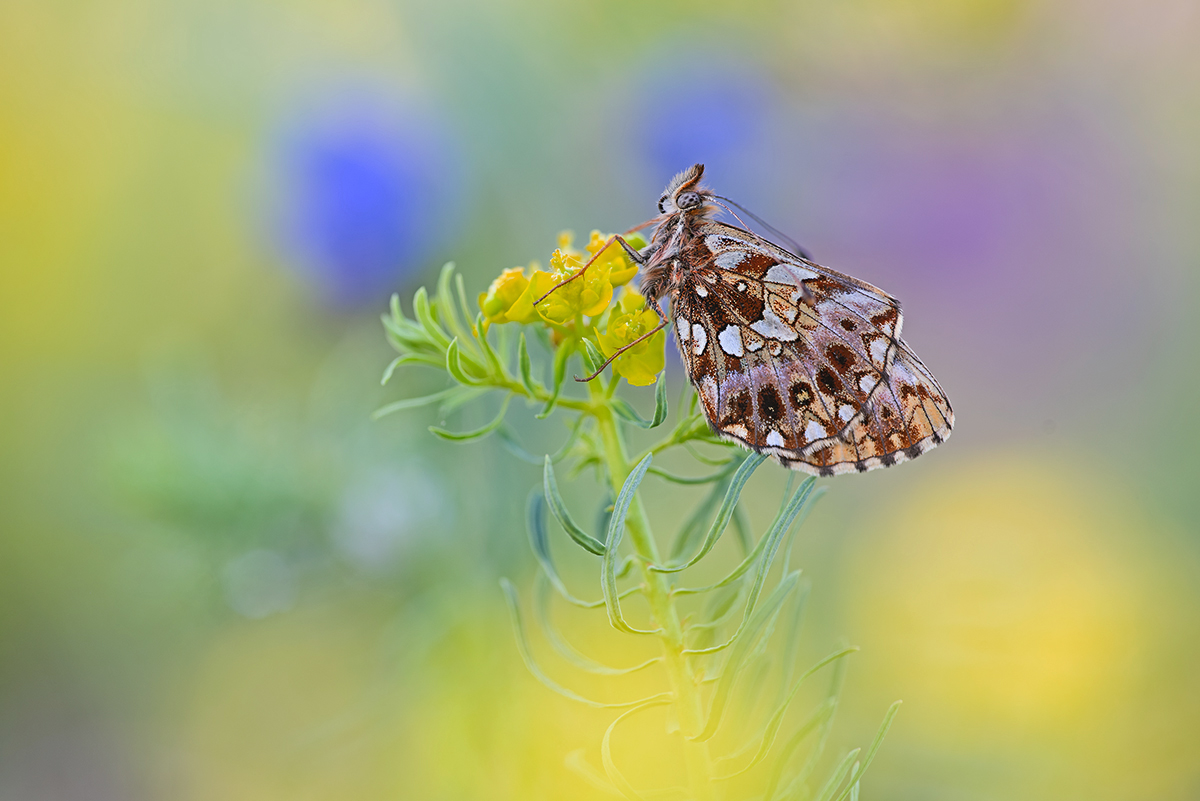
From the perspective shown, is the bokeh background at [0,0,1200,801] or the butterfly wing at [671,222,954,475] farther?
the bokeh background at [0,0,1200,801]

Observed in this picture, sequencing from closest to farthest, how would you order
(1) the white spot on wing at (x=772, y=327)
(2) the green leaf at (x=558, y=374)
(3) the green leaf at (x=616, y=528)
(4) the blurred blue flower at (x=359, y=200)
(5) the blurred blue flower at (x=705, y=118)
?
(3) the green leaf at (x=616, y=528) → (2) the green leaf at (x=558, y=374) → (1) the white spot on wing at (x=772, y=327) → (4) the blurred blue flower at (x=359, y=200) → (5) the blurred blue flower at (x=705, y=118)

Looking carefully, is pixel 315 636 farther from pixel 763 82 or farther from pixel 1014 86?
pixel 1014 86

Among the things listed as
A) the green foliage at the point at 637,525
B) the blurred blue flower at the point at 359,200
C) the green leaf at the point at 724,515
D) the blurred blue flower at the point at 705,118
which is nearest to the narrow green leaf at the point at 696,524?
A: the green foliage at the point at 637,525

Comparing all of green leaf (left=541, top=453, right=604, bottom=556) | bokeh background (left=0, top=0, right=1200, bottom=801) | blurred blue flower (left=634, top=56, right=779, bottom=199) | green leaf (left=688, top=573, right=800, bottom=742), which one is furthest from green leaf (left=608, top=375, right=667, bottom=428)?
blurred blue flower (left=634, top=56, right=779, bottom=199)

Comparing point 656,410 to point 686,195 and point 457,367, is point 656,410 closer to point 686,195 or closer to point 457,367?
point 457,367

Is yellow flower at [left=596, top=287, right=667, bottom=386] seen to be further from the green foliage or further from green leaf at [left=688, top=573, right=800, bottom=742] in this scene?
green leaf at [left=688, top=573, right=800, bottom=742]

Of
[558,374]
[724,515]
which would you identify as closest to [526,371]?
[558,374]

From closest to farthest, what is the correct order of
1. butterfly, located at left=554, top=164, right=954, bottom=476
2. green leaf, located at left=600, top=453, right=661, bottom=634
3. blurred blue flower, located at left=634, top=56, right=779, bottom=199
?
green leaf, located at left=600, top=453, right=661, bottom=634 < butterfly, located at left=554, top=164, right=954, bottom=476 < blurred blue flower, located at left=634, top=56, right=779, bottom=199

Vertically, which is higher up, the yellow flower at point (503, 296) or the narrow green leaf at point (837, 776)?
the yellow flower at point (503, 296)

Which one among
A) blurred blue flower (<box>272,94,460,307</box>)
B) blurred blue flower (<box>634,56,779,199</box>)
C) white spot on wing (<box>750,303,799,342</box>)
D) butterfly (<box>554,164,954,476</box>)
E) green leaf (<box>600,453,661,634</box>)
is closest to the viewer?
green leaf (<box>600,453,661,634</box>)

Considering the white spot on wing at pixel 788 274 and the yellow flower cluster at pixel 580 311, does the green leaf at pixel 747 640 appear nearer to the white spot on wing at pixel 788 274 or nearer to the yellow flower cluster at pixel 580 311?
the yellow flower cluster at pixel 580 311
